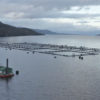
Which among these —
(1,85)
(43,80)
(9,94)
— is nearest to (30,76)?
(43,80)

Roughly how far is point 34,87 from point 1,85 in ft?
20.9

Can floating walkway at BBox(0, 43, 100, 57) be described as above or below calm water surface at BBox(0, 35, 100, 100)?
above

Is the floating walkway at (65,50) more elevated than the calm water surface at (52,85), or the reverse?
the floating walkway at (65,50)

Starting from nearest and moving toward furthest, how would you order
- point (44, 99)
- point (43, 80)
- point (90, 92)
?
point (44, 99) → point (90, 92) → point (43, 80)

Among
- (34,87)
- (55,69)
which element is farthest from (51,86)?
(55,69)

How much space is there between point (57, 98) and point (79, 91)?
5.05 m

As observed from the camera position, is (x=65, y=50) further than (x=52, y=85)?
Yes

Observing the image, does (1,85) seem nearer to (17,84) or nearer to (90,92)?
(17,84)

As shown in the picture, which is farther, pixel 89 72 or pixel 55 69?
pixel 55 69

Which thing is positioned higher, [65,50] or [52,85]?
[65,50]

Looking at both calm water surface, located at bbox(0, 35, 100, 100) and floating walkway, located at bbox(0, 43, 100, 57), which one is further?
floating walkway, located at bbox(0, 43, 100, 57)

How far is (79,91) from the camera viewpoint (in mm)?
44938

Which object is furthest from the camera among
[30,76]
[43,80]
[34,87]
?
[30,76]

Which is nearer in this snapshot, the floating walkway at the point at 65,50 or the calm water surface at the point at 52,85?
the calm water surface at the point at 52,85
